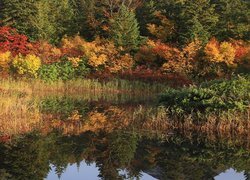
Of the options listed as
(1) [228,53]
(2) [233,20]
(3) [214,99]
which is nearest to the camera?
(3) [214,99]

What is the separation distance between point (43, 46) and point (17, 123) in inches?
667

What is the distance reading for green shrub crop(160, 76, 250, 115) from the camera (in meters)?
12.0

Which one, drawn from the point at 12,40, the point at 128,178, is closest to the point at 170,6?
the point at 12,40

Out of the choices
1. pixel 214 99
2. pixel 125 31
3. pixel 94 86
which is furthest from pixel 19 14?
pixel 214 99

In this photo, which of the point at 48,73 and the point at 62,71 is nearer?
the point at 48,73

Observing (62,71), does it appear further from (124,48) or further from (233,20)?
(233,20)

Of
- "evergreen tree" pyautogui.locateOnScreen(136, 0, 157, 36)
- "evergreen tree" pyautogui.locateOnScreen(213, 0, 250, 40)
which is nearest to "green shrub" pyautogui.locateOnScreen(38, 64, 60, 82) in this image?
"evergreen tree" pyautogui.locateOnScreen(136, 0, 157, 36)

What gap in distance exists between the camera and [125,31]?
97.7 feet

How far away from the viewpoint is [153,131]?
12.5 meters

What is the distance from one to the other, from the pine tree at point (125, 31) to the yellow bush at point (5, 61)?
726cm

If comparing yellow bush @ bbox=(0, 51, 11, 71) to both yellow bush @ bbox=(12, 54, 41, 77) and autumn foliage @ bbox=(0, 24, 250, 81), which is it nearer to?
autumn foliage @ bbox=(0, 24, 250, 81)

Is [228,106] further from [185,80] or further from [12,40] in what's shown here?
[12,40]

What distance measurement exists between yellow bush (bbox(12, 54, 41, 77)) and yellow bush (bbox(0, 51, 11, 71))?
561 millimetres

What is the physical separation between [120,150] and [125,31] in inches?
776
